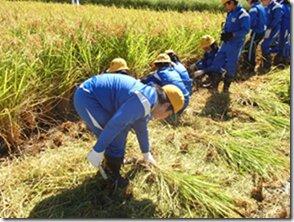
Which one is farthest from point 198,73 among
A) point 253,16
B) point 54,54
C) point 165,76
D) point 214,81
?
point 54,54

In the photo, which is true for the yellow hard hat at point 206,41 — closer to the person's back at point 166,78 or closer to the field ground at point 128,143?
the field ground at point 128,143

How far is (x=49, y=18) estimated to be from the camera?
22.9ft

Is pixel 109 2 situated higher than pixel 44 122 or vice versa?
pixel 44 122

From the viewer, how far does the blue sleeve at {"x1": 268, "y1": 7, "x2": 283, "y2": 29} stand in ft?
25.3

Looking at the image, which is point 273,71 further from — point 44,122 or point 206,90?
point 44,122

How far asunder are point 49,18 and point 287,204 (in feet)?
14.4

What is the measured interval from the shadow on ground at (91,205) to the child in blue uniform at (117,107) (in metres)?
0.23

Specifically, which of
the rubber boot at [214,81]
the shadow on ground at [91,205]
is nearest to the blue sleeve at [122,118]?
the shadow on ground at [91,205]

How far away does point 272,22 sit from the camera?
7762mm

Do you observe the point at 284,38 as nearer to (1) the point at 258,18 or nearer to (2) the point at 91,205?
(1) the point at 258,18

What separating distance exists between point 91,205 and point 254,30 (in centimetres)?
460

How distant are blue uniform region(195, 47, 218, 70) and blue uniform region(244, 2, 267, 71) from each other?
Answer: 0.95 metres

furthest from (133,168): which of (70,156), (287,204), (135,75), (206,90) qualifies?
(206,90)

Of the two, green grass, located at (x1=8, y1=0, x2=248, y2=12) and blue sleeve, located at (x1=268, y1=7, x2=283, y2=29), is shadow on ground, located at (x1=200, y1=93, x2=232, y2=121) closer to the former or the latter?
blue sleeve, located at (x1=268, y1=7, x2=283, y2=29)
